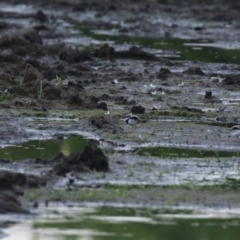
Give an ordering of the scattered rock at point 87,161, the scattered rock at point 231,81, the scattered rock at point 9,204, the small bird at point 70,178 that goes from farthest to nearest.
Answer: the scattered rock at point 231,81
the scattered rock at point 87,161
the small bird at point 70,178
the scattered rock at point 9,204

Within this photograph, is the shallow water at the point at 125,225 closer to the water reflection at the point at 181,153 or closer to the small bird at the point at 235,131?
the water reflection at the point at 181,153

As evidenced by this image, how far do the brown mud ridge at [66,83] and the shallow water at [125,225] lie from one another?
1.40 feet

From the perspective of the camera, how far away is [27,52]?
23203 mm

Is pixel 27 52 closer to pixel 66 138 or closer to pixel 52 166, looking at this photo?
pixel 66 138

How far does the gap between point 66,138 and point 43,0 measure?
1195 inches

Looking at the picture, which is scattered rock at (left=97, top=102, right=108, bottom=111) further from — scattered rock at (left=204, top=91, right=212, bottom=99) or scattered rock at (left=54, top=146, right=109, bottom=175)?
scattered rock at (left=54, top=146, right=109, bottom=175)

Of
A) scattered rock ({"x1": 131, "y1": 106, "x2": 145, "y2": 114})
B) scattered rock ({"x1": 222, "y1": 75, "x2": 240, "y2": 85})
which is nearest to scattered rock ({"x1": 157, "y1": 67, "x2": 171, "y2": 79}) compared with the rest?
scattered rock ({"x1": 222, "y1": 75, "x2": 240, "y2": 85})

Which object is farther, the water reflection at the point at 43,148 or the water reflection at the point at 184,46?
the water reflection at the point at 184,46

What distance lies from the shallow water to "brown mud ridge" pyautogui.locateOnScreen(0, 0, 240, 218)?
0.43 meters

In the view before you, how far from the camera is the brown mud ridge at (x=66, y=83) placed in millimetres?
10758

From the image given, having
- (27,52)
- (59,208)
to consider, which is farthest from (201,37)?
(59,208)

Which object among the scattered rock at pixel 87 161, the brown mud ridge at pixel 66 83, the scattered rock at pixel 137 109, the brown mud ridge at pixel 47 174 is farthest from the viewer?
the scattered rock at pixel 137 109

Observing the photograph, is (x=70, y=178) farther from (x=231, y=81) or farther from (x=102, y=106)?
(x=231, y=81)

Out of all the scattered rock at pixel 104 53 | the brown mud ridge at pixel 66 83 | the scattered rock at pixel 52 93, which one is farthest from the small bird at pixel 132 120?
the scattered rock at pixel 104 53
